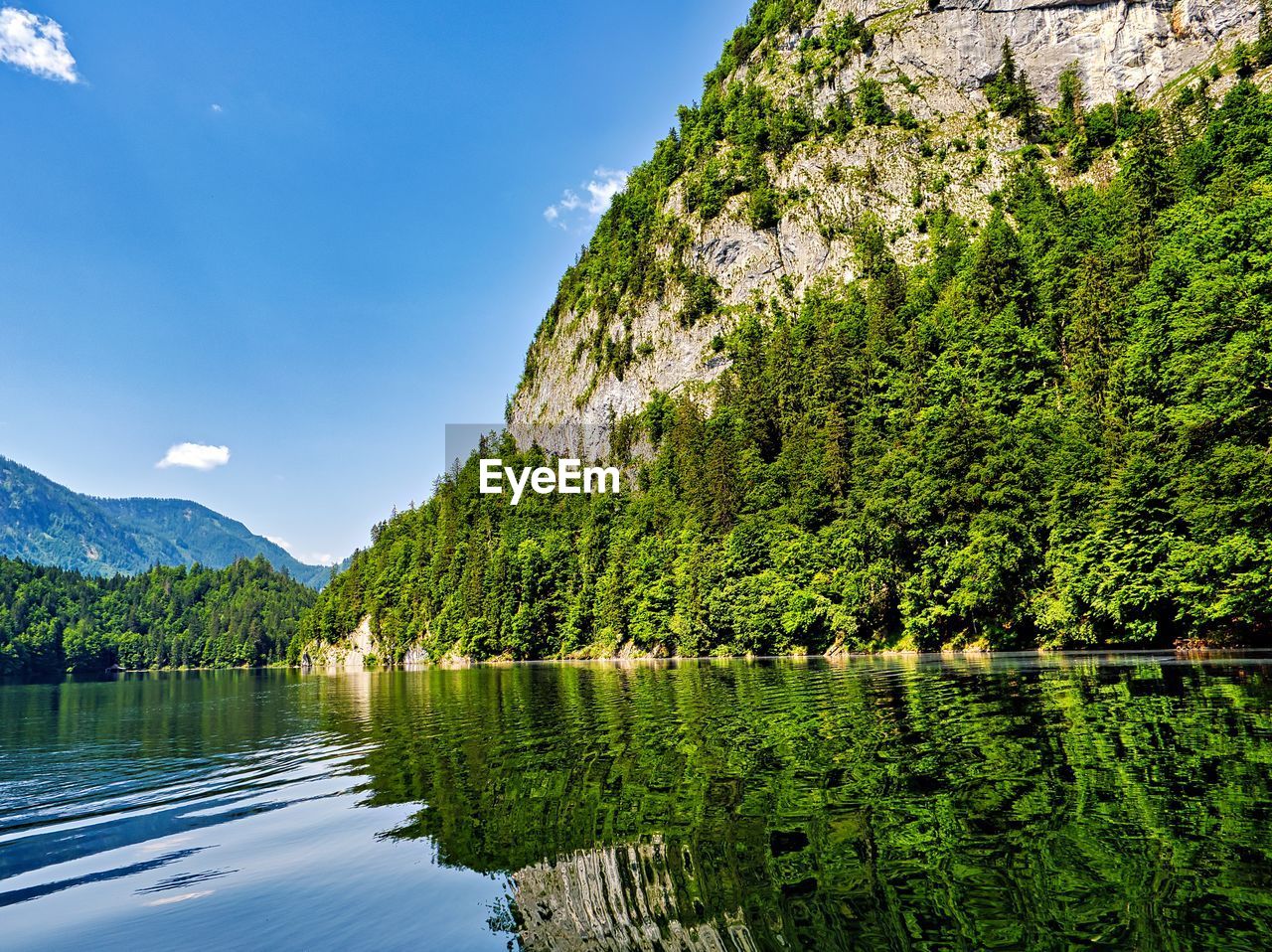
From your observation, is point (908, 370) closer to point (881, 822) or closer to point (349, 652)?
point (881, 822)

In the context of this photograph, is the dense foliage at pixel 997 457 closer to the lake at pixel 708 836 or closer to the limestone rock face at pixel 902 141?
the limestone rock face at pixel 902 141

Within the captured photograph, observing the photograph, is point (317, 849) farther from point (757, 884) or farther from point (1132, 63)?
point (1132, 63)

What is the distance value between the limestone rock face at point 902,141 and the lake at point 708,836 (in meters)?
123

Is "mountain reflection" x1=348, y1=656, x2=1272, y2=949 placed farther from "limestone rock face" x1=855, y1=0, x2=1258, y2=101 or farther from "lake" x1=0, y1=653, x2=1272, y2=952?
"limestone rock face" x1=855, y1=0, x2=1258, y2=101

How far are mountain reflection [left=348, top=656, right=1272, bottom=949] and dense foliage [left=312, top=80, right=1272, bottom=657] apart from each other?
21.4 m

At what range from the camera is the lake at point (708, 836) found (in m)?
6.51

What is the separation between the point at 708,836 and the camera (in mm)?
9305

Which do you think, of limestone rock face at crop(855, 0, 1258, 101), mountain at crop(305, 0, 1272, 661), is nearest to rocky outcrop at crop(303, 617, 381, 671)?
mountain at crop(305, 0, 1272, 661)

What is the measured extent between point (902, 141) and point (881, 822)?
151 meters

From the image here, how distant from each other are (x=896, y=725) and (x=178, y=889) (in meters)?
14.5

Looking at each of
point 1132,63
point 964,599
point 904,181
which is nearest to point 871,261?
point 904,181

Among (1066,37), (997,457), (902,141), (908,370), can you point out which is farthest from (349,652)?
(1066,37)

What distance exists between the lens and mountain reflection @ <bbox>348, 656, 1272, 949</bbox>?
6.25m

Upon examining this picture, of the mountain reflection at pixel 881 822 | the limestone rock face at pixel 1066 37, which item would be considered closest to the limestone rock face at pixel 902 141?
the limestone rock face at pixel 1066 37
